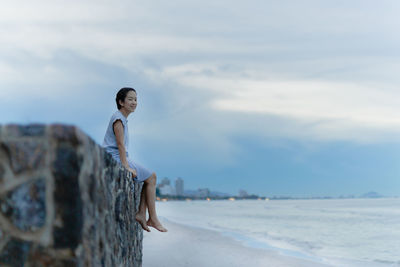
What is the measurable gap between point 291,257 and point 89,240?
33.6ft

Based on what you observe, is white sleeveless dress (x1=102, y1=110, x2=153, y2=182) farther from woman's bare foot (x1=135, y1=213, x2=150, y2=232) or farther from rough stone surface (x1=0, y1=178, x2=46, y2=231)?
→ rough stone surface (x1=0, y1=178, x2=46, y2=231)

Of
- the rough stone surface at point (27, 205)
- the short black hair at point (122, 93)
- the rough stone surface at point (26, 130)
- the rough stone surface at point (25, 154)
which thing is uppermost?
the short black hair at point (122, 93)

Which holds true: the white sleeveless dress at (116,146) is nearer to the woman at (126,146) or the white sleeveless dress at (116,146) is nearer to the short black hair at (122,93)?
the woman at (126,146)

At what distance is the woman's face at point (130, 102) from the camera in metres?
4.69

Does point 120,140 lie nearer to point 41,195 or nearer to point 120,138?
point 120,138

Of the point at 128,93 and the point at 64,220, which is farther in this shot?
the point at 128,93

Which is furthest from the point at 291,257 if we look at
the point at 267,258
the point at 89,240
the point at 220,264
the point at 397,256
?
the point at 89,240

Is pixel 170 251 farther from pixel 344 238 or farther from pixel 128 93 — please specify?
pixel 344 238

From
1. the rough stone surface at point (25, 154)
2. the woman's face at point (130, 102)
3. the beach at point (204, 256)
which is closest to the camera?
the rough stone surface at point (25, 154)

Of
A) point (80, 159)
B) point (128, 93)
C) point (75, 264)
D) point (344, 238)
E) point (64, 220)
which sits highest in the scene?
point (128, 93)

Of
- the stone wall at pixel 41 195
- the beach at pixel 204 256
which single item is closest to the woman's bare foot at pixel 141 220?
the stone wall at pixel 41 195

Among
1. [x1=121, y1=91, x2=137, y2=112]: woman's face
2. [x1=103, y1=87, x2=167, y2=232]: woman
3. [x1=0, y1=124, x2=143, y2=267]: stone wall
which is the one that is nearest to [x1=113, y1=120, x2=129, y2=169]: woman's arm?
[x1=103, y1=87, x2=167, y2=232]: woman

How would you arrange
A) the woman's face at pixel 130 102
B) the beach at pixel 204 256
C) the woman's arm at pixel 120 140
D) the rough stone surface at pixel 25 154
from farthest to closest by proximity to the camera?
the beach at pixel 204 256, the woman's face at pixel 130 102, the woman's arm at pixel 120 140, the rough stone surface at pixel 25 154

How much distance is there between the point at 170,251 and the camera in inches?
421
